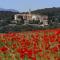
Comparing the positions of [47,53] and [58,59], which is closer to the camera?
[58,59]

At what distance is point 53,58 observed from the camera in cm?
336

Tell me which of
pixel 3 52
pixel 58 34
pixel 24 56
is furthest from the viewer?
pixel 58 34

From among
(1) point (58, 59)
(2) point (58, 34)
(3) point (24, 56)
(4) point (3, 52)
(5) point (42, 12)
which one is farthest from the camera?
(5) point (42, 12)

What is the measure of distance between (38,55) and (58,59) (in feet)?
1.21

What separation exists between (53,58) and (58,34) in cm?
176

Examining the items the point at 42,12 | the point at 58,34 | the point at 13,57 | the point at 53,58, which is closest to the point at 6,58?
the point at 13,57

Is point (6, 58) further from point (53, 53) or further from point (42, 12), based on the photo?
point (42, 12)

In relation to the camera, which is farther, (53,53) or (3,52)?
(3,52)

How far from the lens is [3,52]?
4059mm

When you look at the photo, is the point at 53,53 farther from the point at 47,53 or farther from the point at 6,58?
the point at 6,58

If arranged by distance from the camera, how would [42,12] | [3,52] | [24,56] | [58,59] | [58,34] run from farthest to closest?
[42,12], [58,34], [3,52], [24,56], [58,59]

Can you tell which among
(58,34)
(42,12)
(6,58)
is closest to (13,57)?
(6,58)

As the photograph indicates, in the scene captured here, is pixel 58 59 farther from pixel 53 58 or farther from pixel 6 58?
pixel 6 58

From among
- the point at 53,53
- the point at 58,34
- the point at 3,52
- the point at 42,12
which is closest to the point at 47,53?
the point at 53,53
